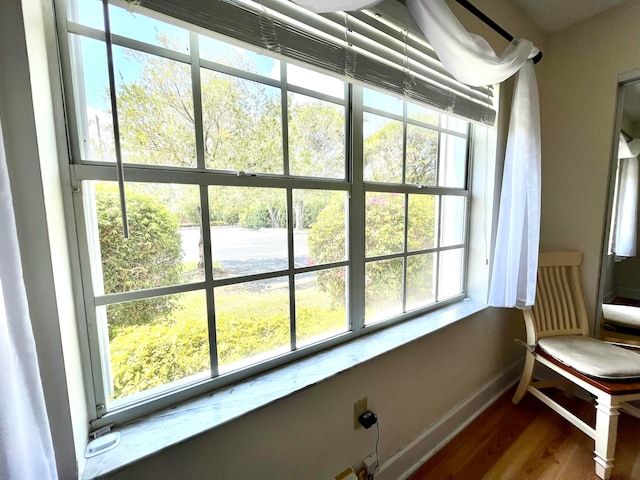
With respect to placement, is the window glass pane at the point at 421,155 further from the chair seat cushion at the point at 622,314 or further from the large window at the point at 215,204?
the chair seat cushion at the point at 622,314

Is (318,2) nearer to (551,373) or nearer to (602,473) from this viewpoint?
(602,473)

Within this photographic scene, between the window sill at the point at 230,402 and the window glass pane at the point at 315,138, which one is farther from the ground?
the window glass pane at the point at 315,138

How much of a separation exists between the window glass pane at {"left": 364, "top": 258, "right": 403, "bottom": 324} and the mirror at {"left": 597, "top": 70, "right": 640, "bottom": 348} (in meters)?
1.47

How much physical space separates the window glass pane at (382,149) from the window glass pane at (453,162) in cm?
40

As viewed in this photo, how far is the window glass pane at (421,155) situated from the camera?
1298mm

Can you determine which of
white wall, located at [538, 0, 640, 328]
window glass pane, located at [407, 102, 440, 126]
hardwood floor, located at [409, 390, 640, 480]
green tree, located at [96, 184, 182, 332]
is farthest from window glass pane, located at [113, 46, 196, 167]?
white wall, located at [538, 0, 640, 328]

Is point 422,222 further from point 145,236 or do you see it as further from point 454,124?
point 145,236

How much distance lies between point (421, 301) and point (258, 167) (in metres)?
1.15

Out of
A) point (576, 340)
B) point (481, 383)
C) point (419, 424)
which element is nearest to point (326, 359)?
point (419, 424)

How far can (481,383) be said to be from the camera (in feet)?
5.33

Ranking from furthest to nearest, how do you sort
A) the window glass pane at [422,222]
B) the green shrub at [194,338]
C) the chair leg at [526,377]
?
the chair leg at [526,377] < the window glass pane at [422,222] < the green shrub at [194,338]

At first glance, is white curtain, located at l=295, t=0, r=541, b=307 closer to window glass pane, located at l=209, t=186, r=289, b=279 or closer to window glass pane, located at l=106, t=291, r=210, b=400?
window glass pane, located at l=209, t=186, r=289, b=279

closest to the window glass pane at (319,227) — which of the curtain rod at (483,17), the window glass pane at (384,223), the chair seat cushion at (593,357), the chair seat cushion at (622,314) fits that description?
→ the window glass pane at (384,223)

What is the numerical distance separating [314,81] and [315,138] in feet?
0.71
